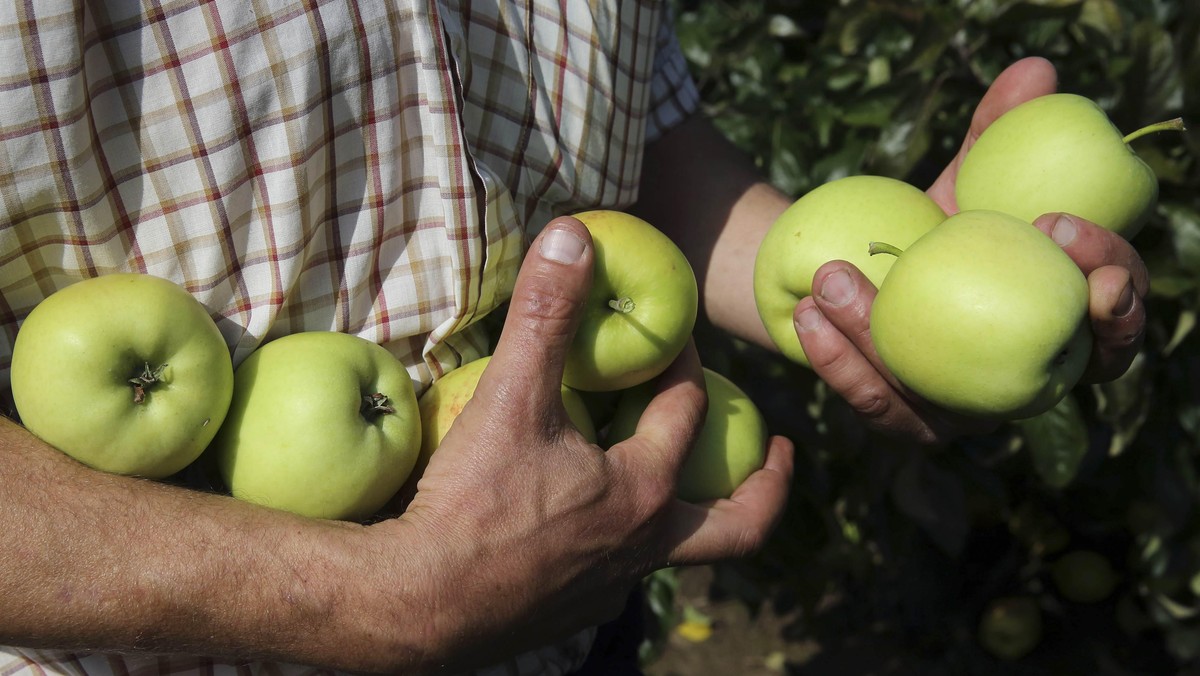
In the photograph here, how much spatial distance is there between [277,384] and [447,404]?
209mm

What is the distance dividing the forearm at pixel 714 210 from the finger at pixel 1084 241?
19.2 inches

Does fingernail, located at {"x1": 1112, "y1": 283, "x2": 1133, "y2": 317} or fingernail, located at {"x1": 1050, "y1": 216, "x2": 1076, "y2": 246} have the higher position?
fingernail, located at {"x1": 1050, "y1": 216, "x2": 1076, "y2": 246}

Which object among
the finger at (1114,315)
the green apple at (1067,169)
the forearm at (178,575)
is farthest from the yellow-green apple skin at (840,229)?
the forearm at (178,575)

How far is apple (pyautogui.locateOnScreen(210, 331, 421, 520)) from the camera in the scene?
40.4 inches

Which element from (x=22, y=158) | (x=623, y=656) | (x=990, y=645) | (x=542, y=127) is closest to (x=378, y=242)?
(x=542, y=127)

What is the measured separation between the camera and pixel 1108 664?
2.85 m

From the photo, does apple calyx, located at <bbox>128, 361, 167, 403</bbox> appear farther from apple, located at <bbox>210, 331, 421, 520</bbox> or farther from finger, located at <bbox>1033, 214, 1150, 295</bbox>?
finger, located at <bbox>1033, 214, 1150, 295</bbox>

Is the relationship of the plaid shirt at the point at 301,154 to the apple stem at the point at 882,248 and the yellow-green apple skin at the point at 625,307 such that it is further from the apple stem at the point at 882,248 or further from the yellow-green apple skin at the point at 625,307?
the apple stem at the point at 882,248

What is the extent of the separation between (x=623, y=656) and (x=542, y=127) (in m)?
0.90

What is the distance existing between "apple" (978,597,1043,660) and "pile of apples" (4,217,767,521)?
2115mm

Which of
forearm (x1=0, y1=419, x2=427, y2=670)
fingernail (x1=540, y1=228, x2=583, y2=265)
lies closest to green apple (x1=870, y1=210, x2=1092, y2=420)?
fingernail (x1=540, y1=228, x2=583, y2=265)

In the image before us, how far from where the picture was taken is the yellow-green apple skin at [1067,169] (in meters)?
1.23

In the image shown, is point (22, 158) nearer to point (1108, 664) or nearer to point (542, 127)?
point (542, 127)

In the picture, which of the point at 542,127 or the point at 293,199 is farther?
the point at 542,127
